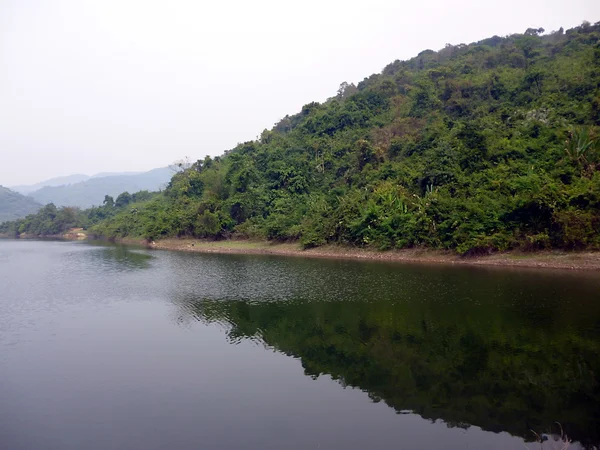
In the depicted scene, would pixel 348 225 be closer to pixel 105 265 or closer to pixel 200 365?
pixel 105 265

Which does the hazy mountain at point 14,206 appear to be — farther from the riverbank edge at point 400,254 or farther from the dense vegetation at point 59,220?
the riverbank edge at point 400,254

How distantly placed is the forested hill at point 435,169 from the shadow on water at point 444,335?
19.8 feet

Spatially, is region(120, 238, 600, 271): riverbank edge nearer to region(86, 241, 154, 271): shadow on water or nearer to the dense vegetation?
region(86, 241, 154, 271): shadow on water

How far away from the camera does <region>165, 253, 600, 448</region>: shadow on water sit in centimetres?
1159

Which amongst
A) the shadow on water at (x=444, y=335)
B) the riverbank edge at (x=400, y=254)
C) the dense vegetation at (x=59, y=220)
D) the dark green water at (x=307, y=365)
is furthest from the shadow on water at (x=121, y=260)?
→ the dense vegetation at (x=59, y=220)

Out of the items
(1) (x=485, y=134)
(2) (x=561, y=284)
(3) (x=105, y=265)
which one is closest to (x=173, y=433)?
(2) (x=561, y=284)

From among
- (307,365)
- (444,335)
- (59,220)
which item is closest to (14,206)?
(59,220)

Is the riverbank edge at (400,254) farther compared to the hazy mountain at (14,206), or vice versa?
the hazy mountain at (14,206)

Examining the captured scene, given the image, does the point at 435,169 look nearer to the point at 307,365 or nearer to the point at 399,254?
the point at 399,254

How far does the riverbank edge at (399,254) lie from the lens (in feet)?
93.4

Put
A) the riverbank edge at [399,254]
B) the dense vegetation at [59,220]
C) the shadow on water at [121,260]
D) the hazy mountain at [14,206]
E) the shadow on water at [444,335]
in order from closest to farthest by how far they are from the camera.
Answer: the shadow on water at [444,335] → the riverbank edge at [399,254] → the shadow on water at [121,260] → the dense vegetation at [59,220] → the hazy mountain at [14,206]

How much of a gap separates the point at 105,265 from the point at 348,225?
75.5 feet

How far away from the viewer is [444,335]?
16766 mm

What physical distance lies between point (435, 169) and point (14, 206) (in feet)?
501
